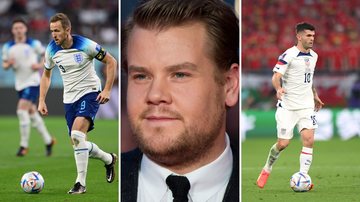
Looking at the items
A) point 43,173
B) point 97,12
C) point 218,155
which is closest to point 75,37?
point 218,155

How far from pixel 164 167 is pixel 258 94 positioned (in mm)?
7731

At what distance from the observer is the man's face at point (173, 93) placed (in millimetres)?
5797

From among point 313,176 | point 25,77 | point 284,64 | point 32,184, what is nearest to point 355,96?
point 25,77

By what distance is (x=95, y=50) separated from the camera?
6.36 metres

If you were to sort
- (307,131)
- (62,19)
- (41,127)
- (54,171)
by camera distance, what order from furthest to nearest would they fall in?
(41,127) < (54,171) < (307,131) < (62,19)

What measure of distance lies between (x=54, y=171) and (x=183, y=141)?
230cm

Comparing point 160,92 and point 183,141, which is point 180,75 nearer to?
point 160,92

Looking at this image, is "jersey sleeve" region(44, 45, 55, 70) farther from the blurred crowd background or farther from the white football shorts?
the blurred crowd background

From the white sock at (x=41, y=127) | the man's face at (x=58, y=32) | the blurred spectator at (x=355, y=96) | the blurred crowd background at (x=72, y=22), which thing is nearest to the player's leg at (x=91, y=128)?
the man's face at (x=58, y=32)

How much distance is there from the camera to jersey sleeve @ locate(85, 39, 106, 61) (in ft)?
20.8

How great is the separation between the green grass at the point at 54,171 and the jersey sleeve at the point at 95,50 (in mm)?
1033

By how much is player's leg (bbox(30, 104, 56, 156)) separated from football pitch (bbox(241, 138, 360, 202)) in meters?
2.32

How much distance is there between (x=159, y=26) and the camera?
5.82 metres

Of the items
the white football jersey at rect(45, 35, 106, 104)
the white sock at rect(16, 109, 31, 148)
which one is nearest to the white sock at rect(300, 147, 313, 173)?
the white football jersey at rect(45, 35, 106, 104)
